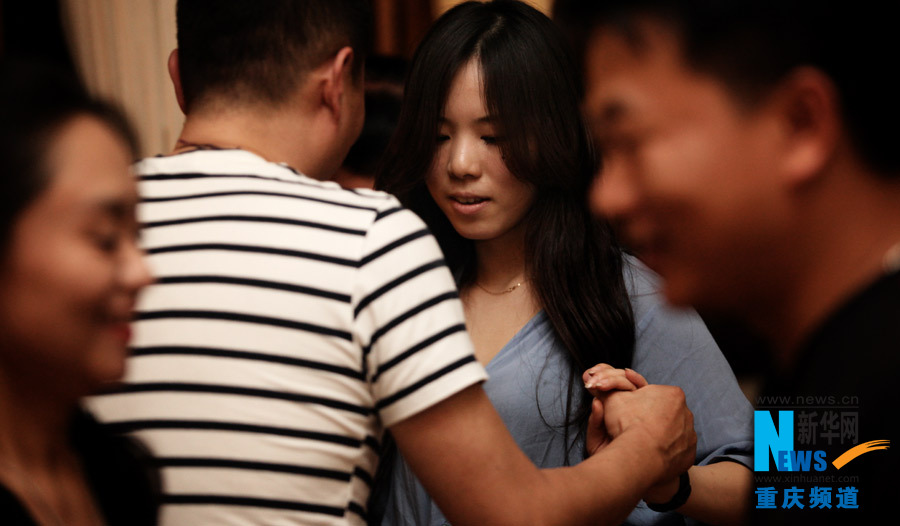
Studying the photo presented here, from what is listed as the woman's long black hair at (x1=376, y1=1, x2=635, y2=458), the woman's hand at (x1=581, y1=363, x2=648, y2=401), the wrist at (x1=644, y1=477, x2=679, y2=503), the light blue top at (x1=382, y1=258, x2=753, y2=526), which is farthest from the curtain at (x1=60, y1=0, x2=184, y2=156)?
the wrist at (x1=644, y1=477, x2=679, y2=503)

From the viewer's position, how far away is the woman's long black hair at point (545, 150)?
60.6 inches

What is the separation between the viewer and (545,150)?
1.57 m

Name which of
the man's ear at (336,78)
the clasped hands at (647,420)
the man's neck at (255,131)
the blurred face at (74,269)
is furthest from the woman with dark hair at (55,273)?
the clasped hands at (647,420)

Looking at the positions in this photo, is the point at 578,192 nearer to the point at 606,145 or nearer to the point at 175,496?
the point at 606,145

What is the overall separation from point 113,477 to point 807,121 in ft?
2.38

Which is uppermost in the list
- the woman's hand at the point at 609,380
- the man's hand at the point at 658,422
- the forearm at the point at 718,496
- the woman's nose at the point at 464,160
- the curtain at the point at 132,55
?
the curtain at the point at 132,55

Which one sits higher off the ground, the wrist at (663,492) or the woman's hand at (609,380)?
the woman's hand at (609,380)

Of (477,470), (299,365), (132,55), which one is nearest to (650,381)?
(477,470)

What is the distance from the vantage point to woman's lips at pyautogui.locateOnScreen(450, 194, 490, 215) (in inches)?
62.0

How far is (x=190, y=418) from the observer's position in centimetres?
95

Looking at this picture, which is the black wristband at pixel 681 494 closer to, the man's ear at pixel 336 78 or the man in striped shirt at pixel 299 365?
the man in striped shirt at pixel 299 365

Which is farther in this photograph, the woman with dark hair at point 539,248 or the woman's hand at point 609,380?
the woman with dark hair at point 539,248

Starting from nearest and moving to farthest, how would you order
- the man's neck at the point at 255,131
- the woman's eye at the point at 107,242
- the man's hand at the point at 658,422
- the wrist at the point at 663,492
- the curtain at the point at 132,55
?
1. the woman's eye at the point at 107,242
2. the man's neck at the point at 255,131
3. the man's hand at the point at 658,422
4. the wrist at the point at 663,492
5. the curtain at the point at 132,55

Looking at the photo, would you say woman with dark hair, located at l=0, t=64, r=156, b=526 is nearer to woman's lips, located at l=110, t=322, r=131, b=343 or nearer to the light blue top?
woman's lips, located at l=110, t=322, r=131, b=343
